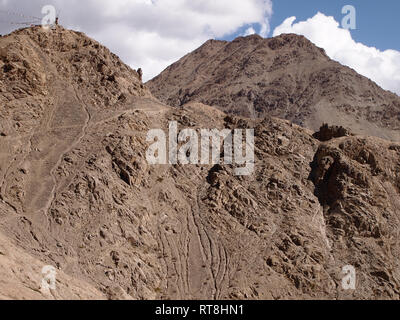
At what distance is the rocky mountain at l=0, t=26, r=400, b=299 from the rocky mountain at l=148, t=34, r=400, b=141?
164ft

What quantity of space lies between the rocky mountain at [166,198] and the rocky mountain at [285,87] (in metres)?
50.1

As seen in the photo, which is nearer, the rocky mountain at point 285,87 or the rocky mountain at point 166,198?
the rocky mountain at point 166,198

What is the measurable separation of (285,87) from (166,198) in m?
79.6

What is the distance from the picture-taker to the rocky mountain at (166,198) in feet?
115

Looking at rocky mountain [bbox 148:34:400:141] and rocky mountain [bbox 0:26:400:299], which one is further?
rocky mountain [bbox 148:34:400:141]

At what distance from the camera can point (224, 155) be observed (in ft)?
152

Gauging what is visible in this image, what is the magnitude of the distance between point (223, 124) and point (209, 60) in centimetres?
8929

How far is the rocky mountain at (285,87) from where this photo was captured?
101125 millimetres

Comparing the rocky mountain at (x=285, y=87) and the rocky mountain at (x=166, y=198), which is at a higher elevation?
the rocky mountain at (x=285, y=87)

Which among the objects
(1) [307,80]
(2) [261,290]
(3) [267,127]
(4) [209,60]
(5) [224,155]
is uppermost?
(4) [209,60]

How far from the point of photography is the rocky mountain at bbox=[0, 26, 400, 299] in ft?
115

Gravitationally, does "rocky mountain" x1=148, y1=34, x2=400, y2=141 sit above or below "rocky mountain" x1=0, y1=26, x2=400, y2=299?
above
